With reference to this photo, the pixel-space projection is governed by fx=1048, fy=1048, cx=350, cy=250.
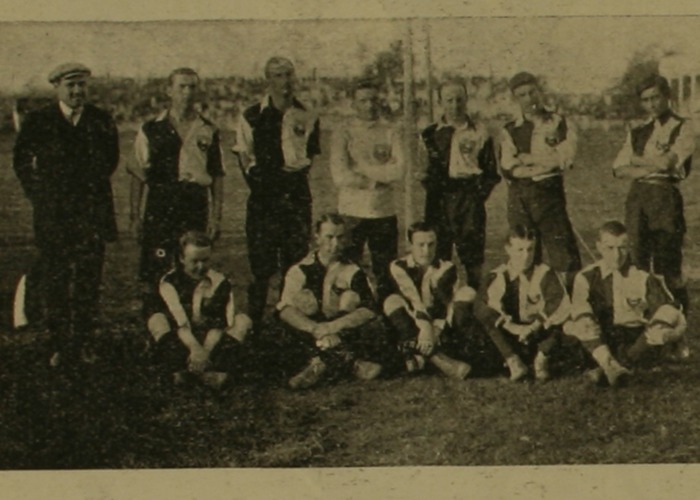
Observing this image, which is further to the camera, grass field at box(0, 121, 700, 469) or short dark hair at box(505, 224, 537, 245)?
short dark hair at box(505, 224, 537, 245)

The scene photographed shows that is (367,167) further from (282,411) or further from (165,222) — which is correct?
(282,411)

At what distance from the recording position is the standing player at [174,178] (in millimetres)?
3670

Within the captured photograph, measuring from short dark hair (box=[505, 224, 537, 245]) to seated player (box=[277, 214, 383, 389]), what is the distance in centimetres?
54

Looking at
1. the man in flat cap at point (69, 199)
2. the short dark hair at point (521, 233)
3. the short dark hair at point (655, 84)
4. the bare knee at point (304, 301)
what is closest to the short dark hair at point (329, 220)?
the bare knee at point (304, 301)

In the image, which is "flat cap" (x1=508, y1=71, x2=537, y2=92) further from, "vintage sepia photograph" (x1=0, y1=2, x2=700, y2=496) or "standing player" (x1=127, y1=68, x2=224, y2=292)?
"standing player" (x1=127, y1=68, x2=224, y2=292)

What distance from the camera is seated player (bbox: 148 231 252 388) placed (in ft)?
12.0

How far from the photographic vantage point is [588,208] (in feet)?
12.2

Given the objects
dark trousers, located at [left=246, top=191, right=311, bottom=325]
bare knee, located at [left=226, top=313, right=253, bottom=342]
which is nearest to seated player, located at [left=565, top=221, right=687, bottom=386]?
dark trousers, located at [left=246, top=191, right=311, bottom=325]

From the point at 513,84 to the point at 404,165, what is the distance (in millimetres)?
480

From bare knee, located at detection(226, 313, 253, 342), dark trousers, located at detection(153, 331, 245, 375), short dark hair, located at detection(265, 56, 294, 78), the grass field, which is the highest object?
short dark hair, located at detection(265, 56, 294, 78)

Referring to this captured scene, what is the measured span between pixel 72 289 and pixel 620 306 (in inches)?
76.1

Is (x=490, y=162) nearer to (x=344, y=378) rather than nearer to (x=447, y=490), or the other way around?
(x=344, y=378)

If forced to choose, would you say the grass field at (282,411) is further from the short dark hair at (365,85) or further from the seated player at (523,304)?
the short dark hair at (365,85)

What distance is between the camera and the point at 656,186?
374cm
